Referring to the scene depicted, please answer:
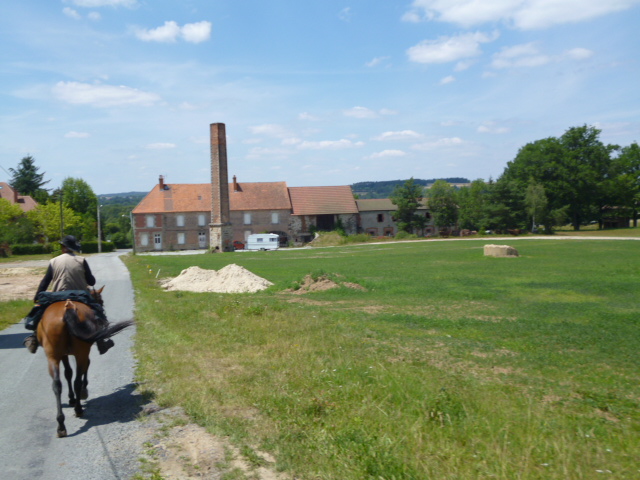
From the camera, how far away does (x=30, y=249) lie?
256 feet

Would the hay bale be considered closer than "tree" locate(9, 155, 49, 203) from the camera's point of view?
Yes

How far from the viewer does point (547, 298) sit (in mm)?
18453

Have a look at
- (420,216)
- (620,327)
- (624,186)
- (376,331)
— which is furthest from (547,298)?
(624,186)

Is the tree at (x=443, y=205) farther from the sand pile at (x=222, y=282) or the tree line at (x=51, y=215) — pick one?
the sand pile at (x=222, y=282)

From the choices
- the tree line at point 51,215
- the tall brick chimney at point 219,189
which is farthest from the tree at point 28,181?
the tall brick chimney at point 219,189

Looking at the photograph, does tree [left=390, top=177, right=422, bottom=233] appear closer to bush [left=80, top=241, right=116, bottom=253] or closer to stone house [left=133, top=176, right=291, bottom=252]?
stone house [left=133, top=176, right=291, bottom=252]

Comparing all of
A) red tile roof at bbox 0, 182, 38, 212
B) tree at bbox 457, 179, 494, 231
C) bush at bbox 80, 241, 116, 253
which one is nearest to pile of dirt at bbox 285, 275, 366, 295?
tree at bbox 457, 179, 494, 231

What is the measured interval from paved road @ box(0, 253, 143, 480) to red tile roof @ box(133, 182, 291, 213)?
264 feet

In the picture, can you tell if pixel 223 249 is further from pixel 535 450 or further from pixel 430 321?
pixel 535 450

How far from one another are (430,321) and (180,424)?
341 inches

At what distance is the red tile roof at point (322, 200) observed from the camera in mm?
92250

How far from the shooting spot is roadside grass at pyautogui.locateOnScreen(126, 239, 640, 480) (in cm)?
561

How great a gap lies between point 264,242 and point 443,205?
35024 millimetres

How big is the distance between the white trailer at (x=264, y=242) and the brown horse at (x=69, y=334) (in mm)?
71919
